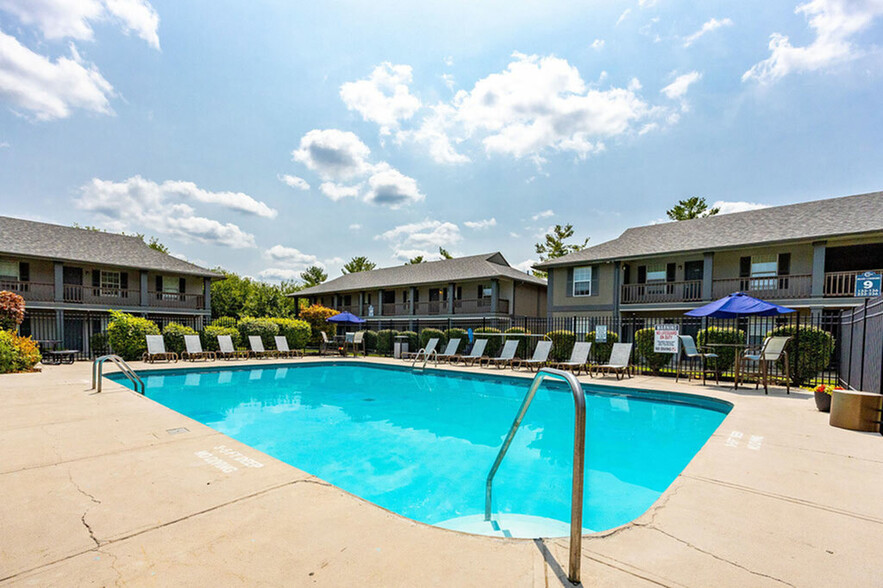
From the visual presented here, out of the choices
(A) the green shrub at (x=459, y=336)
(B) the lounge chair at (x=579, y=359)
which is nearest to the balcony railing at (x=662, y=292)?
(B) the lounge chair at (x=579, y=359)

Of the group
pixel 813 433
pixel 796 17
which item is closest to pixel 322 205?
pixel 796 17

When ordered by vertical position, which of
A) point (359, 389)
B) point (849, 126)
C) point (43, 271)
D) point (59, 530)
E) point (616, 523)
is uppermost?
point (849, 126)

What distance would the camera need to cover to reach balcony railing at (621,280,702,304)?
19016 millimetres

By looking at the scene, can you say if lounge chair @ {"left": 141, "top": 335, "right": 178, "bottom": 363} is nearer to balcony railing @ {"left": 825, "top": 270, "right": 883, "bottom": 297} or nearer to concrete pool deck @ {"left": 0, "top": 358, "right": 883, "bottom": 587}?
concrete pool deck @ {"left": 0, "top": 358, "right": 883, "bottom": 587}

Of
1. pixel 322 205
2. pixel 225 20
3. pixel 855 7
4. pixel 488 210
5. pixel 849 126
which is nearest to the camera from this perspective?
pixel 855 7

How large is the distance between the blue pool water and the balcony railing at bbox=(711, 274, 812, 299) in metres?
11.7

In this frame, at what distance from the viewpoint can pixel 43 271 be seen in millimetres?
20984

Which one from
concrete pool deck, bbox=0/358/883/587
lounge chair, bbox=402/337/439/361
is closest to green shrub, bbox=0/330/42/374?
concrete pool deck, bbox=0/358/883/587

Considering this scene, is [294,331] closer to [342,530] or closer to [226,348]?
[226,348]

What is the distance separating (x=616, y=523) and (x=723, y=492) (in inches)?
47.6

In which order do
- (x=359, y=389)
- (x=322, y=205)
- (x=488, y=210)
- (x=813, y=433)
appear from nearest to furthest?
(x=813, y=433)
(x=359, y=389)
(x=322, y=205)
(x=488, y=210)

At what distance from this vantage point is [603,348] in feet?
46.0

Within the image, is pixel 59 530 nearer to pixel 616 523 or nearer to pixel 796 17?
pixel 616 523

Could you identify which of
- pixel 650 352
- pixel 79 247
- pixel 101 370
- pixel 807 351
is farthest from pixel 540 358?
pixel 79 247
